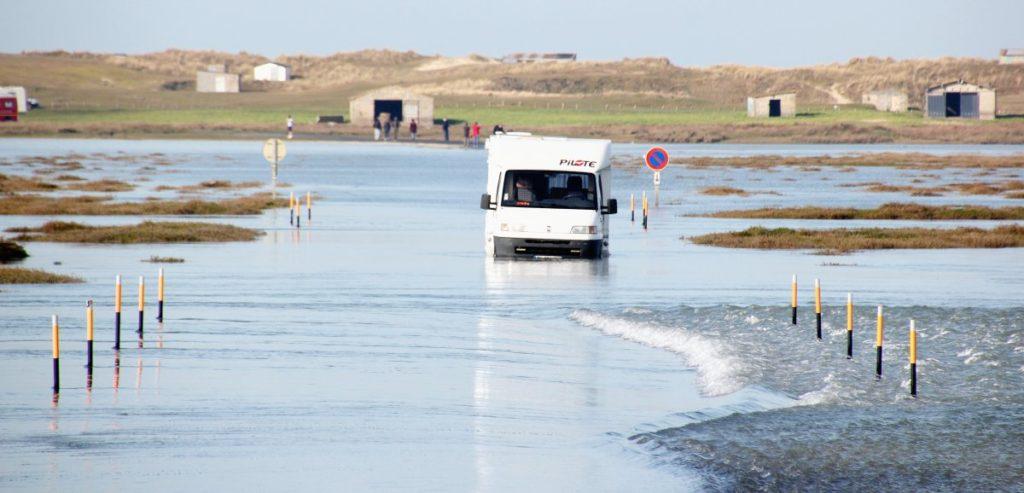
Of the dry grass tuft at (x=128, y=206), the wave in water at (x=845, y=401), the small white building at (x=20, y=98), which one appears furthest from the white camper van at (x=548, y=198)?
the small white building at (x=20, y=98)

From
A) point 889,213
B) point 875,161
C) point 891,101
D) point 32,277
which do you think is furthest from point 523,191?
point 891,101

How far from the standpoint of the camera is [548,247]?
3259 centimetres

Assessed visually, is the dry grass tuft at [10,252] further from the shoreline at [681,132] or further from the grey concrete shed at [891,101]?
the grey concrete shed at [891,101]

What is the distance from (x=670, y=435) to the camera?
14.7 m

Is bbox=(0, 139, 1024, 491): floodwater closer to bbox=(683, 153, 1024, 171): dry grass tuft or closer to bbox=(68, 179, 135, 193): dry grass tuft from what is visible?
bbox=(68, 179, 135, 193): dry grass tuft

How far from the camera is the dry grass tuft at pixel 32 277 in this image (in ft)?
93.0

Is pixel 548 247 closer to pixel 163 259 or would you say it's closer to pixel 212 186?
pixel 163 259

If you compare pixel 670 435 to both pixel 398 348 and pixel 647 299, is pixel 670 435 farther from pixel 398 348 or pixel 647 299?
pixel 647 299

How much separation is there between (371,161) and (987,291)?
69704 millimetres

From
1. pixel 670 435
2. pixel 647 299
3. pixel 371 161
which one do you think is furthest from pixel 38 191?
pixel 670 435

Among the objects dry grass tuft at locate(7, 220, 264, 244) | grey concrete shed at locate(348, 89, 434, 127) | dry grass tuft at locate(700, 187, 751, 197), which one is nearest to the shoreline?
grey concrete shed at locate(348, 89, 434, 127)

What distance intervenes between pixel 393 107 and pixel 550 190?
369 feet

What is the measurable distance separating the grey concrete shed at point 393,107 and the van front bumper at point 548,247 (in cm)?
10947

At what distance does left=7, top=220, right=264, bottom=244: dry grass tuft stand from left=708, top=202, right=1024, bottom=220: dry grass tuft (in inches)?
703
